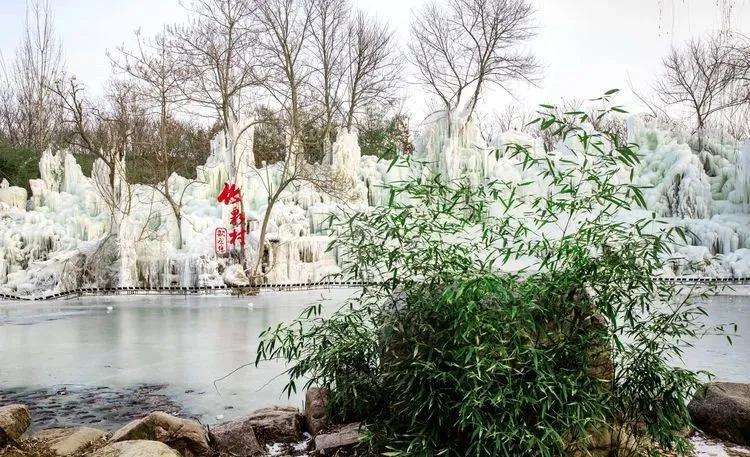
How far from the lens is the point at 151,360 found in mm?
5906

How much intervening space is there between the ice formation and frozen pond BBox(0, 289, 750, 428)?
3.95 meters

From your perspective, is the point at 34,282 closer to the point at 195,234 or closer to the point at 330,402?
the point at 195,234

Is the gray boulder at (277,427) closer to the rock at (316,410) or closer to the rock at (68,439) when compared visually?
the rock at (316,410)

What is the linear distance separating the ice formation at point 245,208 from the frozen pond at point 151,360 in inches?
155

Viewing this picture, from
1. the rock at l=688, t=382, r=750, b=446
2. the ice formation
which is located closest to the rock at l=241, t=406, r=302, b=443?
the rock at l=688, t=382, r=750, b=446

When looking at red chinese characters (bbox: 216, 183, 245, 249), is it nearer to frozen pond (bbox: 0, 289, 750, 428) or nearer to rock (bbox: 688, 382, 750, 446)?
frozen pond (bbox: 0, 289, 750, 428)

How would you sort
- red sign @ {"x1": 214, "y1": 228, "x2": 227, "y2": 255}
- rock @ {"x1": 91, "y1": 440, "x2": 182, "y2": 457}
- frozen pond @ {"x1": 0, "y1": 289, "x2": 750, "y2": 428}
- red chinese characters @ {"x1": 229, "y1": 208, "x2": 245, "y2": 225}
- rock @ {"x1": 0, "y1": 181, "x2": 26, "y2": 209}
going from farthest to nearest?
rock @ {"x1": 0, "y1": 181, "x2": 26, "y2": 209}
red chinese characters @ {"x1": 229, "y1": 208, "x2": 245, "y2": 225}
red sign @ {"x1": 214, "y1": 228, "x2": 227, "y2": 255}
frozen pond @ {"x1": 0, "y1": 289, "x2": 750, "y2": 428}
rock @ {"x1": 91, "y1": 440, "x2": 182, "y2": 457}

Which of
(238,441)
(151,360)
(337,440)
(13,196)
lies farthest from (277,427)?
(13,196)

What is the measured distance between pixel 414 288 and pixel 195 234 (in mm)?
13677

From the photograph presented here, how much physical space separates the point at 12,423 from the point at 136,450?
108 centimetres

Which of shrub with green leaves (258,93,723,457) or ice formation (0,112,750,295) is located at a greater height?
ice formation (0,112,750,295)

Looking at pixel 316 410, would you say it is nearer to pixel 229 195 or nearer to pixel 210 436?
pixel 210 436

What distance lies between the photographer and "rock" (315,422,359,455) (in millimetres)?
2785

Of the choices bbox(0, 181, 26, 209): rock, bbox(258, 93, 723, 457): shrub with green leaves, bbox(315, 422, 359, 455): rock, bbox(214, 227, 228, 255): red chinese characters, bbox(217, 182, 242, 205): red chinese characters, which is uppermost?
bbox(0, 181, 26, 209): rock
